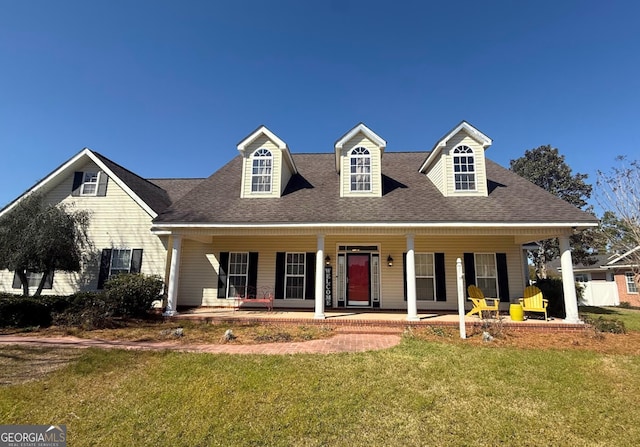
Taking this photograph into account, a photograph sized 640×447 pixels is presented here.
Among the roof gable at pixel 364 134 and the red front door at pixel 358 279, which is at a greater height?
the roof gable at pixel 364 134

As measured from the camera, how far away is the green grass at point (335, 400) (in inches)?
149

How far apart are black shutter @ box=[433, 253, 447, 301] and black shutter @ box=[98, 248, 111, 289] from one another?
43.8 feet

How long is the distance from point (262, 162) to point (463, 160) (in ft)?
26.4

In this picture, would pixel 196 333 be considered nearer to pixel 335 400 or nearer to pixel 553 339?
pixel 335 400

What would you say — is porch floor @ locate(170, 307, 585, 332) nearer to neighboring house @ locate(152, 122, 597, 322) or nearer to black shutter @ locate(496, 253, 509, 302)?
black shutter @ locate(496, 253, 509, 302)

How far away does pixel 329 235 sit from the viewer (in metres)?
11.6

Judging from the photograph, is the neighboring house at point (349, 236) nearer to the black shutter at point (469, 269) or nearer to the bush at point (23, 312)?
the black shutter at point (469, 269)

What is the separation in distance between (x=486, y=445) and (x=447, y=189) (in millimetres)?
9544

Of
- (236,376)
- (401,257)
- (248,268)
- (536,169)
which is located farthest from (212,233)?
(536,169)

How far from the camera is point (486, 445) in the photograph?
11.8 feet

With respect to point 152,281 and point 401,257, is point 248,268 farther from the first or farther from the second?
point 401,257

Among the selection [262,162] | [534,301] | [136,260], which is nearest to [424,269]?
[534,301]

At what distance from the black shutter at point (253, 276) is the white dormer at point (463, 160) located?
317 inches

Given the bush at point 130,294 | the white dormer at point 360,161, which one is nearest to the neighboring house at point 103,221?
the bush at point 130,294
